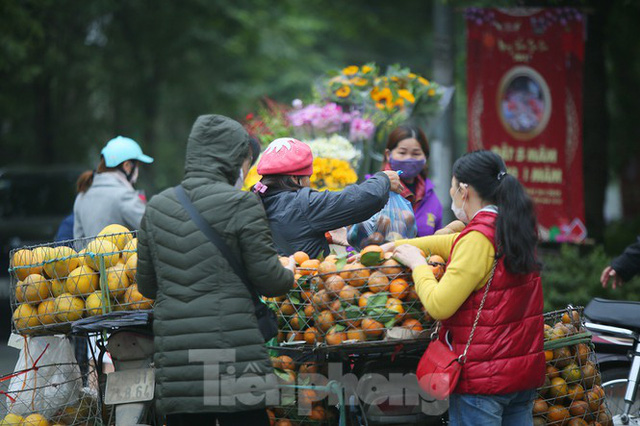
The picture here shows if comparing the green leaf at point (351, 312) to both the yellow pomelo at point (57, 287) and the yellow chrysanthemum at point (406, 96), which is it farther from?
the yellow chrysanthemum at point (406, 96)

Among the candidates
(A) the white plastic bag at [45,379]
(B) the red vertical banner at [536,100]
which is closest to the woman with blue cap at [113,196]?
(A) the white plastic bag at [45,379]

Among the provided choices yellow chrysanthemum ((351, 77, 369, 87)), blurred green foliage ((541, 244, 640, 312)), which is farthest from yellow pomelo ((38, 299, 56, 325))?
blurred green foliage ((541, 244, 640, 312))

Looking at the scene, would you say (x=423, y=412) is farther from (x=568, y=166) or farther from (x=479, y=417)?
(x=568, y=166)

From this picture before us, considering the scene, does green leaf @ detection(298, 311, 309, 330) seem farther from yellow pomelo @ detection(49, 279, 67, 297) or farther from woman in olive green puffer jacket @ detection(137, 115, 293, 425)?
yellow pomelo @ detection(49, 279, 67, 297)

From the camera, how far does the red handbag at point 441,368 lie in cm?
371

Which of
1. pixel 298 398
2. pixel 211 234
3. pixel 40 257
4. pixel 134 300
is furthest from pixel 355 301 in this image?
pixel 40 257

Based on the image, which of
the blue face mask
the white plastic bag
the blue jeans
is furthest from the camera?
the blue face mask

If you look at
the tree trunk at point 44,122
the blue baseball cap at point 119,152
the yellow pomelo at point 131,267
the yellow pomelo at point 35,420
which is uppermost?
the tree trunk at point 44,122

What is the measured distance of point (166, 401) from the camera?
369 cm

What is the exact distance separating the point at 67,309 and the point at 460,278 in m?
2.00

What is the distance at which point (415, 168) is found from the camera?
6062mm

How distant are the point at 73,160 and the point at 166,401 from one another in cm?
1652

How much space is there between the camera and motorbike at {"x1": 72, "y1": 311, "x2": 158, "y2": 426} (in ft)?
14.4

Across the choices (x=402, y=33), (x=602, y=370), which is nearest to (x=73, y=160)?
(x=402, y=33)
